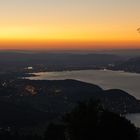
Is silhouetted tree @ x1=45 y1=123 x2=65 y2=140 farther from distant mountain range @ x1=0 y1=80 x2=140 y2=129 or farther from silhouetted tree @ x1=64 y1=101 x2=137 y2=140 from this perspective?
distant mountain range @ x1=0 y1=80 x2=140 y2=129

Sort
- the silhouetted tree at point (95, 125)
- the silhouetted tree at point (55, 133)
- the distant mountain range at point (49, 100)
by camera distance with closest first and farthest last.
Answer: the silhouetted tree at point (95, 125)
the silhouetted tree at point (55, 133)
the distant mountain range at point (49, 100)

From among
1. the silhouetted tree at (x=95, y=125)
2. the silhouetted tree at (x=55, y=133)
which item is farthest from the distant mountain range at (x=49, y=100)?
the silhouetted tree at (x=95, y=125)

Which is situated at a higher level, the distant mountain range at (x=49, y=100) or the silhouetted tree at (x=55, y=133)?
the silhouetted tree at (x=55, y=133)

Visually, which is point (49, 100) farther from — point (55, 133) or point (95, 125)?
point (95, 125)

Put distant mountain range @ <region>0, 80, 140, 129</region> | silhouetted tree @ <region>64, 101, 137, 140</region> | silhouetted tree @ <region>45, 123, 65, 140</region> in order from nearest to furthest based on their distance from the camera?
silhouetted tree @ <region>64, 101, 137, 140</region> → silhouetted tree @ <region>45, 123, 65, 140</region> → distant mountain range @ <region>0, 80, 140, 129</region>

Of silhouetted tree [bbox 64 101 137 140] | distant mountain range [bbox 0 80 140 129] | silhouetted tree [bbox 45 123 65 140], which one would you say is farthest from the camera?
distant mountain range [bbox 0 80 140 129]

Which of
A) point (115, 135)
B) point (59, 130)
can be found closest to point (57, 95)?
point (59, 130)

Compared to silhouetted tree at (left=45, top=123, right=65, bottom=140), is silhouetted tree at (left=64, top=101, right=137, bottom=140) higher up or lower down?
higher up

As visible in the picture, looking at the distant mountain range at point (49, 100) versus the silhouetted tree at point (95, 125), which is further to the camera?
the distant mountain range at point (49, 100)

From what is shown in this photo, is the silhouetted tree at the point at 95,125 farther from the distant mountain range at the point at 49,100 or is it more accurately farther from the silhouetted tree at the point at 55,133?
the distant mountain range at the point at 49,100

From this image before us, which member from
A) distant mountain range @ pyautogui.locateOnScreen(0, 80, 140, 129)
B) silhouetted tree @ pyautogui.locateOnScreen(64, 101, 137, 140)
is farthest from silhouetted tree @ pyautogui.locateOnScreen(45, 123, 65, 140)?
distant mountain range @ pyautogui.locateOnScreen(0, 80, 140, 129)

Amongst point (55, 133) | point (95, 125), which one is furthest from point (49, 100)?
point (95, 125)

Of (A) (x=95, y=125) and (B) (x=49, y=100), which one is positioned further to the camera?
(B) (x=49, y=100)
